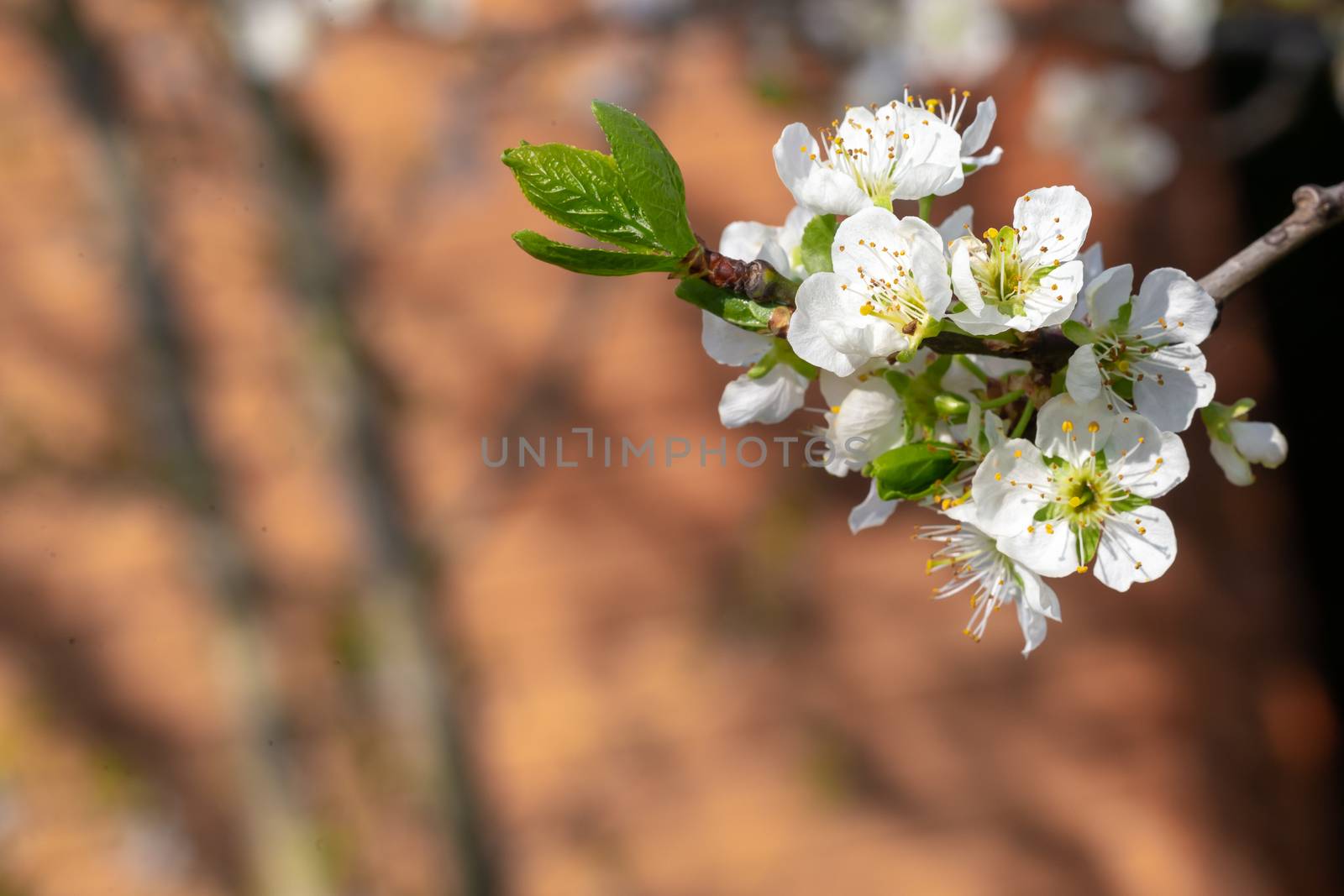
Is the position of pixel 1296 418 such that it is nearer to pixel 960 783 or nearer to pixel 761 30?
pixel 960 783

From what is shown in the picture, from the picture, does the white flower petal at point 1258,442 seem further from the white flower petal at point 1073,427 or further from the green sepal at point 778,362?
the green sepal at point 778,362

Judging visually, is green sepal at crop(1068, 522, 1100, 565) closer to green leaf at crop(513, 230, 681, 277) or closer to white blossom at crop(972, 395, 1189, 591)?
white blossom at crop(972, 395, 1189, 591)

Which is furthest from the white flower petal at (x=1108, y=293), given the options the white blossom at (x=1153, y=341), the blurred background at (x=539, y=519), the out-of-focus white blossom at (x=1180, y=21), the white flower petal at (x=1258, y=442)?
the out-of-focus white blossom at (x=1180, y=21)

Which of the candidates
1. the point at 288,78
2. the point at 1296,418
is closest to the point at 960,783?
the point at 1296,418

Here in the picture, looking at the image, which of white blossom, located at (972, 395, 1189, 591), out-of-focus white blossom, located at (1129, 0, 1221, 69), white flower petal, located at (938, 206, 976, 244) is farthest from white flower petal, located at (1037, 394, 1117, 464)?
out-of-focus white blossom, located at (1129, 0, 1221, 69)

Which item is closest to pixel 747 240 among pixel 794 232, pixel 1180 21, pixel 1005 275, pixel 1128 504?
pixel 794 232
